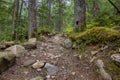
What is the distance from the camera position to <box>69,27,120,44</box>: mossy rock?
5379mm

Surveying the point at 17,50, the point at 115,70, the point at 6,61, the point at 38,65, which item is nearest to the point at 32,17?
the point at 17,50

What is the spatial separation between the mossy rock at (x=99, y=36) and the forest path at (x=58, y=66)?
1.63ft

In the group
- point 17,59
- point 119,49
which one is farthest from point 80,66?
point 17,59

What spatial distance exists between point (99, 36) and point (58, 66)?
1.67 meters

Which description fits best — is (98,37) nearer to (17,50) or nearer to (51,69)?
(51,69)

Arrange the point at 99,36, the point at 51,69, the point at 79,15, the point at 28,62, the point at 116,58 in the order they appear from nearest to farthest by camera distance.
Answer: the point at 116,58, the point at 51,69, the point at 28,62, the point at 99,36, the point at 79,15

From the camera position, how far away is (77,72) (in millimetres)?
4629

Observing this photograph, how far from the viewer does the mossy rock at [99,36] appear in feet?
17.6

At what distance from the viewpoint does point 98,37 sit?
5621 mm

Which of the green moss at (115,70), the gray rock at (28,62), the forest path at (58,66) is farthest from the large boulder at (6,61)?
the green moss at (115,70)

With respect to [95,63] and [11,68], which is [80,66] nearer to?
[95,63]

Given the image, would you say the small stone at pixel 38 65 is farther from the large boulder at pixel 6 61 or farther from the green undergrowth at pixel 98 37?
the green undergrowth at pixel 98 37

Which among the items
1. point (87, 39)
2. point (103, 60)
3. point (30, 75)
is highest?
point (87, 39)

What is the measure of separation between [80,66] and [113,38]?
4.48 ft
